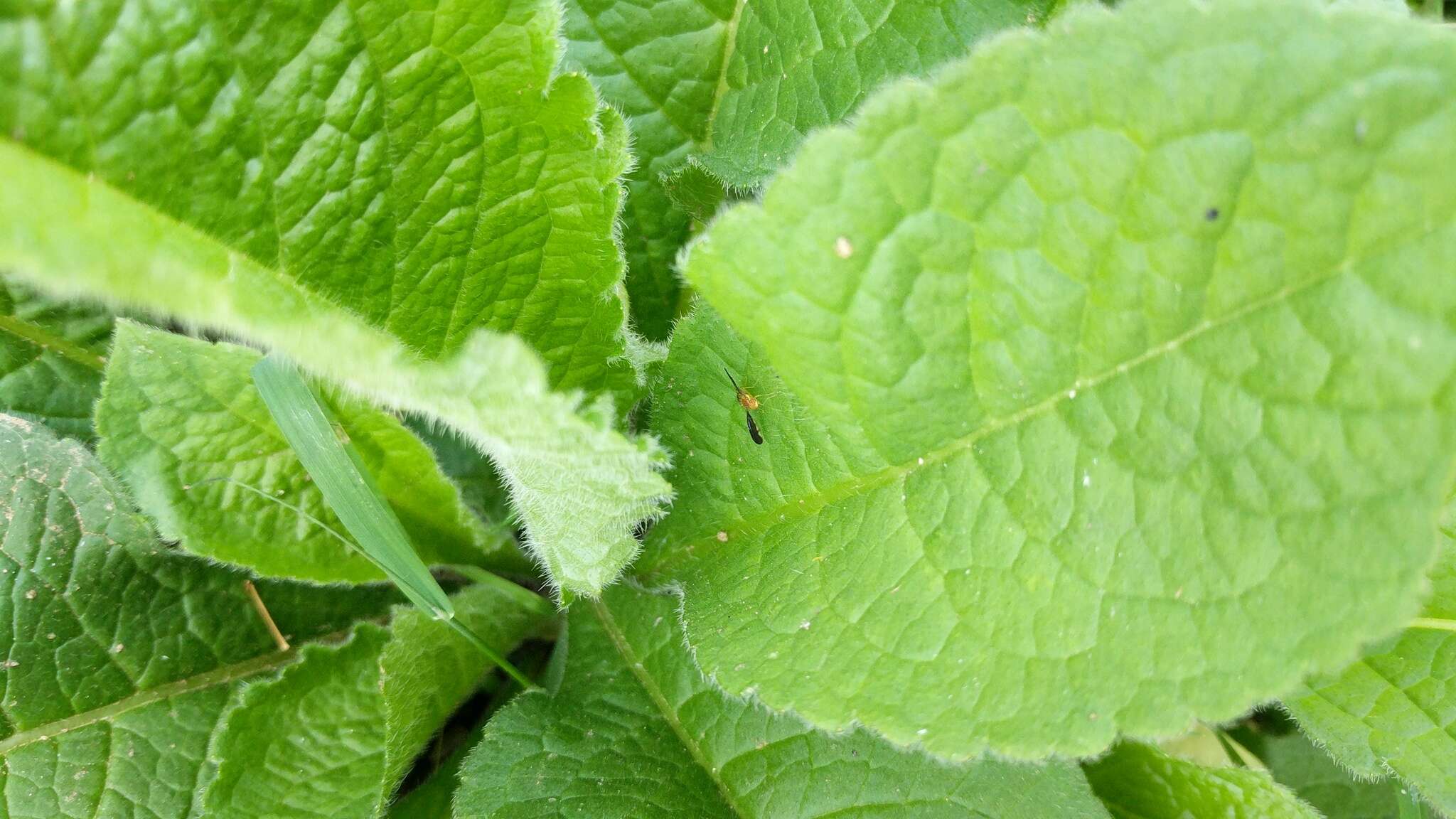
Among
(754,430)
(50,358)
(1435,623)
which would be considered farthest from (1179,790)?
(50,358)

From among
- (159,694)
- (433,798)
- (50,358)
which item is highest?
(50,358)

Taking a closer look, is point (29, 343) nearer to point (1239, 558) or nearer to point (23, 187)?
point (23, 187)

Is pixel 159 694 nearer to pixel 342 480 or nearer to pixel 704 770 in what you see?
pixel 342 480

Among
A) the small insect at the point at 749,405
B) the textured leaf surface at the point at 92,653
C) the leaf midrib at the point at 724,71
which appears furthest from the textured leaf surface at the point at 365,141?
the textured leaf surface at the point at 92,653

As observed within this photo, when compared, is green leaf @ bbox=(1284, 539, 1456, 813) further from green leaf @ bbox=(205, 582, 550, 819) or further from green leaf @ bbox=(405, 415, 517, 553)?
green leaf @ bbox=(405, 415, 517, 553)

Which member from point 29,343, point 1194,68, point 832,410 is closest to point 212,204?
point 832,410

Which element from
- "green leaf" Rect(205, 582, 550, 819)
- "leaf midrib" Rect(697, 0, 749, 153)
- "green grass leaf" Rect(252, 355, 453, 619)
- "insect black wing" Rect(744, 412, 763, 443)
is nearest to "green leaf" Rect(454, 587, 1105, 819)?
"green leaf" Rect(205, 582, 550, 819)

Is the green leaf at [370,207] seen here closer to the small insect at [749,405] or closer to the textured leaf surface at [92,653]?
the small insect at [749,405]
